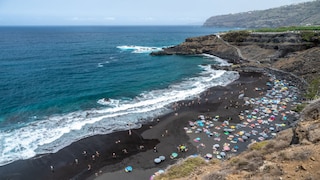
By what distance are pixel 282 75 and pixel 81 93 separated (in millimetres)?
47427

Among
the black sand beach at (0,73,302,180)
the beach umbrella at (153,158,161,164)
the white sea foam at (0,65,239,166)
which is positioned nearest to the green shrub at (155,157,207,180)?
the black sand beach at (0,73,302,180)

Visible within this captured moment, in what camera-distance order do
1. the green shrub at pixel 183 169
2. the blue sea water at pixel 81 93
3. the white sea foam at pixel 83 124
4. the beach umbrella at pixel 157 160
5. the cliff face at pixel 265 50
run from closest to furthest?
the green shrub at pixel 183 169, the beach umbrella at pixel 157 160, the white sea foam at pixel 83 124, the blue sea water at pixel 81 93, the cliff face at pixel 265 50

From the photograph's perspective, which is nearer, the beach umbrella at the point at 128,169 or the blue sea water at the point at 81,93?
the beach umbrella at the point at 128,169

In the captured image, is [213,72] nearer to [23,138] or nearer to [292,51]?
[292,51]

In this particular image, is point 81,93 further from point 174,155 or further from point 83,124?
point 174,155

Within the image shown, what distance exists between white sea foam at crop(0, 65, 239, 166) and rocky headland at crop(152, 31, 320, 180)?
64.8 ft

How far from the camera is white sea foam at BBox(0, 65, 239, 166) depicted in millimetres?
31344

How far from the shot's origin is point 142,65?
3017 inches

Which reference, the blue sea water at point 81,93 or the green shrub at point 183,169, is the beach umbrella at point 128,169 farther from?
the blue sea water at point 81,93

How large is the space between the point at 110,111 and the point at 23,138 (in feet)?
44.6

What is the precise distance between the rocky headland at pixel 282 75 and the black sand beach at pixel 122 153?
10.1 m

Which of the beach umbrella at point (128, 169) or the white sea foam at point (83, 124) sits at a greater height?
the white sea foam at point (83, 124)

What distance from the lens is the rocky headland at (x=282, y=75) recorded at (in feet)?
44.4

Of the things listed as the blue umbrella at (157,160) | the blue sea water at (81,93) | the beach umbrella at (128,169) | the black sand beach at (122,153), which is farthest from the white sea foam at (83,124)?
the blue umbrella at (157,160)
